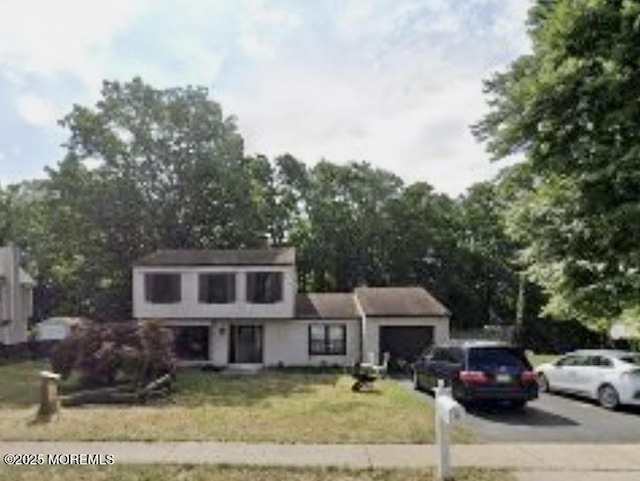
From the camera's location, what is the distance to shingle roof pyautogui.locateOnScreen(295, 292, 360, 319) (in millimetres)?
42500

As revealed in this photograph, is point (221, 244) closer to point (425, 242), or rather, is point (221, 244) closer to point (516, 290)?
point (425, 242)

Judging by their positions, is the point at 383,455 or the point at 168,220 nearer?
the point at 383,455

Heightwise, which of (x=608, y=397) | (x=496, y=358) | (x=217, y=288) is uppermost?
(x=217, y=288)

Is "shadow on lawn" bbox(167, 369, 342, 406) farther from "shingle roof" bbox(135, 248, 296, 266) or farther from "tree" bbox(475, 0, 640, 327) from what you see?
"tree" bbox(475, 0, 640, 327)

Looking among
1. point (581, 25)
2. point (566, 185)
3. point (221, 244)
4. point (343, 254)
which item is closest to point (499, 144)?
point (566, 185)

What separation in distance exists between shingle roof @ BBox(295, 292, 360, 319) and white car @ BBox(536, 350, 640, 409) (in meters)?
15.9

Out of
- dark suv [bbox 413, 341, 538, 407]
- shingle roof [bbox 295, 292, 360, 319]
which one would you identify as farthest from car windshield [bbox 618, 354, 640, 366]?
shingle roof [bbox 295, 292, 360, 319]

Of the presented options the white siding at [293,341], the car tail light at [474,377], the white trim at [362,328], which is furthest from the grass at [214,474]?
the white siding at [293,341]

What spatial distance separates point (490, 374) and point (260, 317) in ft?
68.1

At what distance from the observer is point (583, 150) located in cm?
1466

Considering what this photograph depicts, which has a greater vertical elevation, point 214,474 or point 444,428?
point 444,428

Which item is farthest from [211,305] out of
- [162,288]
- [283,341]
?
[283,341]

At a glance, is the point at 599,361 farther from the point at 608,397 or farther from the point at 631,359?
the point at 608,397

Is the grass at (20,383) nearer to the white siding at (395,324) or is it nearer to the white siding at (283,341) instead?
the white siding at (283,341)
